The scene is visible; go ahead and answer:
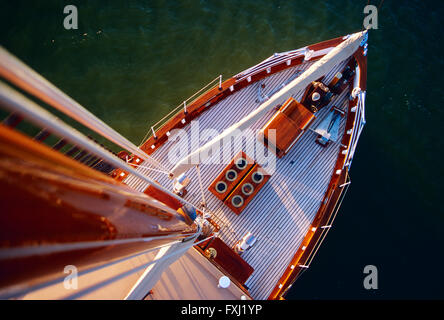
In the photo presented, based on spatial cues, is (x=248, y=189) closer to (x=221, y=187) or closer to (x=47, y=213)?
(x=221, y=187)

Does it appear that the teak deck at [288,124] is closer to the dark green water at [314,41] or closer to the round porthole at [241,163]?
the round porthole at [241,163]

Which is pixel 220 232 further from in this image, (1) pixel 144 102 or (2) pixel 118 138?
(1) pixel 144 102

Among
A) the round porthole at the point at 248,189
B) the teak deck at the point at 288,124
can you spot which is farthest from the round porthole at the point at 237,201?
the teak deck at the point at 288,124

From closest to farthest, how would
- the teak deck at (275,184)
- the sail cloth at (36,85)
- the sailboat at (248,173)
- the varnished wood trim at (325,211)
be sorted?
the sail cloth at (36,85) → the sailboat at (248,173) → the varnished wood trim at (325,211) → the teak deck at (275,184)

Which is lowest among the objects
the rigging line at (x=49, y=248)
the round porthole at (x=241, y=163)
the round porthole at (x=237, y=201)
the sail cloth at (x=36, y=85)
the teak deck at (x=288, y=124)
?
the rigging line at (x=49, y=248)

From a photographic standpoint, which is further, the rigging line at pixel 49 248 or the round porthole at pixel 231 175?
the round porthole at pixel 231 175

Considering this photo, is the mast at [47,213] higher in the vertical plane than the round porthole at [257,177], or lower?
lower
